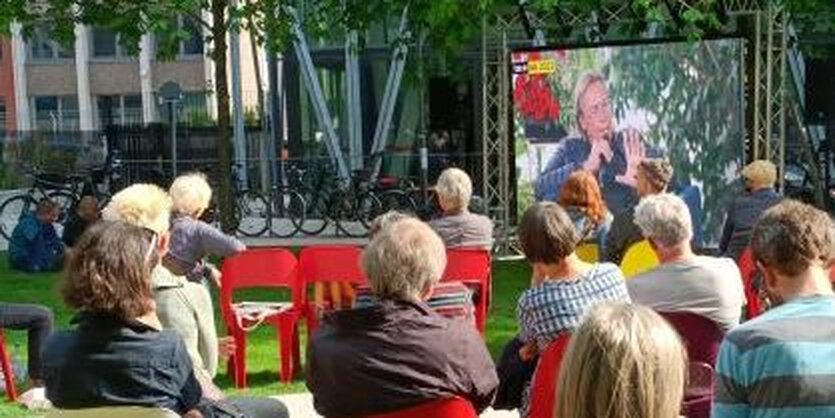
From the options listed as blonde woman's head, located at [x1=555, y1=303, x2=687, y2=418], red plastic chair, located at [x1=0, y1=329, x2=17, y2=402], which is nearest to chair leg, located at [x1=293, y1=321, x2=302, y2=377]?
red plastic chair, located at [x1=0, y1=329, x2=17, y2=402]

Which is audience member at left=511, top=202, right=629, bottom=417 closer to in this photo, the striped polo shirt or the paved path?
the striped polo shirt

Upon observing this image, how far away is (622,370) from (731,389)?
2.64ft

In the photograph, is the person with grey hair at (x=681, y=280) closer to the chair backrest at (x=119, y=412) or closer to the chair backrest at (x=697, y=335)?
the chair backrest at (x=697, y=335)

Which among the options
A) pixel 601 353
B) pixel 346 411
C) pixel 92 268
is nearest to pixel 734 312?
pixel 346 411

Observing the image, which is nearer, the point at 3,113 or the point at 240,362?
the point at 240,362

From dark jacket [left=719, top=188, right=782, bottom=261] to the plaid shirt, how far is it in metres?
4.52

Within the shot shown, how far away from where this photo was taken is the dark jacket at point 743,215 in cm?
943

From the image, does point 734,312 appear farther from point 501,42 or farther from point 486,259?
point 501,42

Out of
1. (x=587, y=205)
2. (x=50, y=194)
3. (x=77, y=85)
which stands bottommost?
(x=50, y=194)

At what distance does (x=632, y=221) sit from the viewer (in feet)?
27.4

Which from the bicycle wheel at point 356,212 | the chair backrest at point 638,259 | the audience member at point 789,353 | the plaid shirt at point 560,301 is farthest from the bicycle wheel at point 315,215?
the audience member at point 789,353

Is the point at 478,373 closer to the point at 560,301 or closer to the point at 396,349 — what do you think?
the point at 396,349

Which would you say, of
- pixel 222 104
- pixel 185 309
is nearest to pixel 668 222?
pixel 185 309

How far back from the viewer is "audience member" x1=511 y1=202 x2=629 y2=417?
16.4ft
